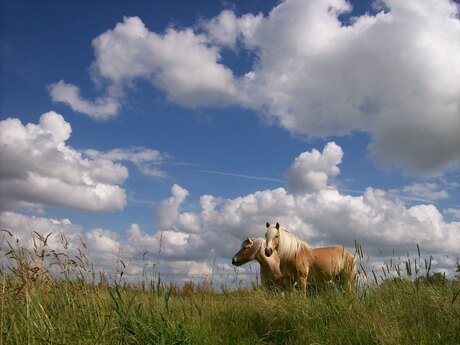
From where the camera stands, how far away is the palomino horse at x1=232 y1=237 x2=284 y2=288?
13.3 metres

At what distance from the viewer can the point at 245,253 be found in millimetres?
13781

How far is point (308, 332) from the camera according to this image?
5.66 metres

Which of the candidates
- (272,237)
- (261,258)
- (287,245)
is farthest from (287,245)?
(261,258)

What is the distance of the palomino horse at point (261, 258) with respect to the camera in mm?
13305

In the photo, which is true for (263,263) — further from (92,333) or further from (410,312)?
(92,333)

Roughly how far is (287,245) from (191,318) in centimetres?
674

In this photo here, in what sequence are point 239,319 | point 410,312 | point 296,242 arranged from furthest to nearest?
point 296,242 → point 239,319 → point 410,312

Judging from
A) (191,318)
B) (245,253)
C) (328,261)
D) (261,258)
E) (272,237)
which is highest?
(272,237)

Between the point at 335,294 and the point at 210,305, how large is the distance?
194cm

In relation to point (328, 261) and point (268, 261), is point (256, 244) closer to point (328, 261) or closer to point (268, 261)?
point (268, 261)

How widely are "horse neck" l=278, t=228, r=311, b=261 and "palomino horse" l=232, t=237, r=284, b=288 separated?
1.11 metres

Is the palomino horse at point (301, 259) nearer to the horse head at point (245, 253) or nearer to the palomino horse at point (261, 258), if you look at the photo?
the palomino horse at point (261, 258)

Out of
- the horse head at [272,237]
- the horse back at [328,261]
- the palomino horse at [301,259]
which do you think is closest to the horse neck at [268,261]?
the palomino horse at [301,259]

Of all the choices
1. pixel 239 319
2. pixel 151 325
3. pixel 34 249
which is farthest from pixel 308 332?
pixel 34 249
